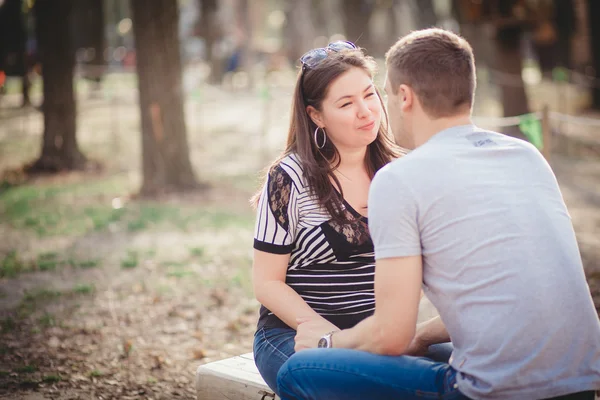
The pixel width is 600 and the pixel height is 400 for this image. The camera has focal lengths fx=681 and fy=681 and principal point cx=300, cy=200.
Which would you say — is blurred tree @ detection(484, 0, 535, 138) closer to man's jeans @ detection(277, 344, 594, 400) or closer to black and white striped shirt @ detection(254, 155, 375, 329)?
black and white striped shirt @ detection(254, 155, 375, 329)

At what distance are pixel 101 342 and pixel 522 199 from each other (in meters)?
3.63

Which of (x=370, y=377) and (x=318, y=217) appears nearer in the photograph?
(x=370, y=377)

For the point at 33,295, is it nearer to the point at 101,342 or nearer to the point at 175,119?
the point at 101,342

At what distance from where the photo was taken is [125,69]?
138ft

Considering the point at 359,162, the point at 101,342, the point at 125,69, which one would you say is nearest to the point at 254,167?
the point at 101,342

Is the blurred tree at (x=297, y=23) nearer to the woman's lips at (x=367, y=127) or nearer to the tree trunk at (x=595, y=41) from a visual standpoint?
the tree trunk at (x=595, y=41)

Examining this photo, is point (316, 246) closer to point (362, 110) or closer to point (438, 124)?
point (362, 110)

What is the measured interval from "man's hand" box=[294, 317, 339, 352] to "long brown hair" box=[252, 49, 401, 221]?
44cm

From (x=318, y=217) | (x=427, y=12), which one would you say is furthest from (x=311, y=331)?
(x=427, y=12)

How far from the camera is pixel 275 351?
107 inches

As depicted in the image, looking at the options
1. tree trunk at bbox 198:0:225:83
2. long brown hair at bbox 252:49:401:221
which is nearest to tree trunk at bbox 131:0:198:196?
long brown hair at bbox 252:49:401:221

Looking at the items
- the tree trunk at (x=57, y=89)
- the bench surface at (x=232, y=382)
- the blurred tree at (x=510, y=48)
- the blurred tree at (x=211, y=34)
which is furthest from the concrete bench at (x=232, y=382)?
the blurred tree at (x=211, y=34)

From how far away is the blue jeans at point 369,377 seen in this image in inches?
84.3

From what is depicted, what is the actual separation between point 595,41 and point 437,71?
62.7 feet
